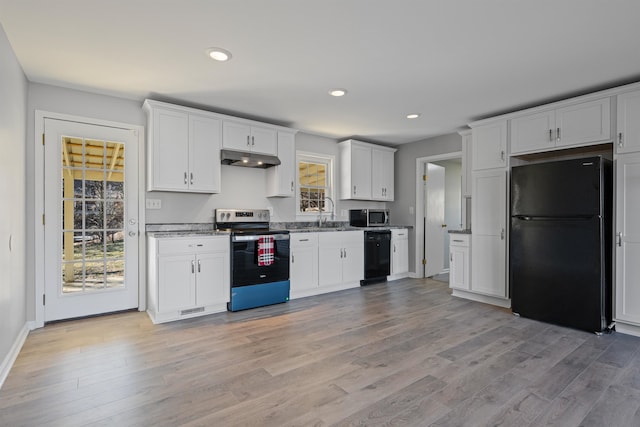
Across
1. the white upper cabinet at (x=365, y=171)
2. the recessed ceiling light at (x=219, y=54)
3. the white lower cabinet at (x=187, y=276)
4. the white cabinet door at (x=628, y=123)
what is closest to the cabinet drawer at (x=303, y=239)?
the white lower cabinet at (x=187, y=276)

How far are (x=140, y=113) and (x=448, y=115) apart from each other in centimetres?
364

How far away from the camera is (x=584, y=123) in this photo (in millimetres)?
3293

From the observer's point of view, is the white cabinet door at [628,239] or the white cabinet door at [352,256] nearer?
the white cabinet door at [628,239]

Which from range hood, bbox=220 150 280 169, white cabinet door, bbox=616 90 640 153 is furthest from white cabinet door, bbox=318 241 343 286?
white cabinet door, bbox=616 90 640 153

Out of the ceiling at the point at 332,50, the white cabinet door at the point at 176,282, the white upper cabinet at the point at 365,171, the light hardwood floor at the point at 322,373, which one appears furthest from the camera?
the white upper cabinet at the point at 365,171

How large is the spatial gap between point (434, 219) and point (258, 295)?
3.43 meters

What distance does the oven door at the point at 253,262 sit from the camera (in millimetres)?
3672

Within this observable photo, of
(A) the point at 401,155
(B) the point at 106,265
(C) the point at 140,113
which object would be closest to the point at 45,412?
(B) the point at 106,265

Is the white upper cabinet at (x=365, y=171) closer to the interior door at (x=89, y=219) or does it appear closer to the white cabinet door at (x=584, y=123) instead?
the white cabinet door at (x=584, y=123)

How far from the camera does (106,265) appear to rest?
3502 millimetres

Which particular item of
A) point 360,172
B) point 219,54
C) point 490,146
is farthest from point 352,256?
point 219,54

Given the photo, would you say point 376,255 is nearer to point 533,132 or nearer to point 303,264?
point 303,264

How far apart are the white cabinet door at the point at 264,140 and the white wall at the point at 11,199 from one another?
217cm

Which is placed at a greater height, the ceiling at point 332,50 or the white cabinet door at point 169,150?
the ceiling at point 332,50
